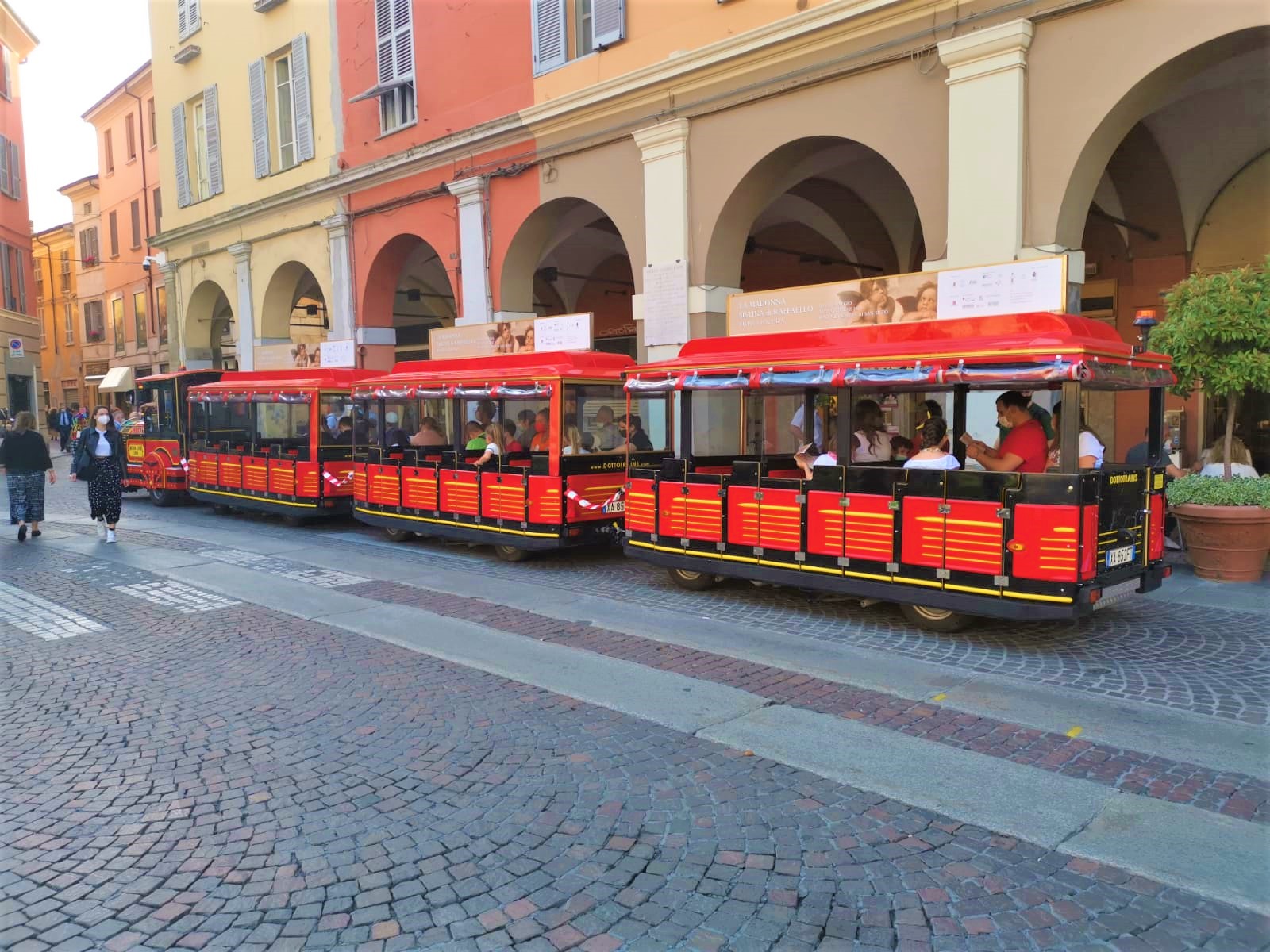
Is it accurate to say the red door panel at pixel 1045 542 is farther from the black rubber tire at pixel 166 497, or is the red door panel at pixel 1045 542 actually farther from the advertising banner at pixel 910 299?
the black rubber tire at pixel 166 497

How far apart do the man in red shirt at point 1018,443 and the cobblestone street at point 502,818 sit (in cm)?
140

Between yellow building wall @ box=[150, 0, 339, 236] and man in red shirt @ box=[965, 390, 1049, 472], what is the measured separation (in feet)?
55.3

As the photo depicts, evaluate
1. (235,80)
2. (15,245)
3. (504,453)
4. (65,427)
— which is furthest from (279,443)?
(15,245)

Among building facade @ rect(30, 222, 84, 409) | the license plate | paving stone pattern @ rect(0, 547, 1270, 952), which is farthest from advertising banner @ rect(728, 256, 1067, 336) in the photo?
building facade @ rect(30, 222, 84, 409)

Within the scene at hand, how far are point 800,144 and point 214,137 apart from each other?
17.7 meters

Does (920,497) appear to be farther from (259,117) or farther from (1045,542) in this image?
(259,117)

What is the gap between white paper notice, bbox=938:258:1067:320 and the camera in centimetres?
870

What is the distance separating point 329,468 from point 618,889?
1184 centimetres

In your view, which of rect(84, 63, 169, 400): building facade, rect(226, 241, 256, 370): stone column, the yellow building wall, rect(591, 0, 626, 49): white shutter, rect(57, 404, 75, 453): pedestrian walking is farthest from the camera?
rect(84, 63, 169, 400): building facade

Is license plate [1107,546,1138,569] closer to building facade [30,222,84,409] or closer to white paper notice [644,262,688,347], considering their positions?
white paper notice [644,262,688,347]

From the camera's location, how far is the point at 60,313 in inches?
1742

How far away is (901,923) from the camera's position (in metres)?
3.30

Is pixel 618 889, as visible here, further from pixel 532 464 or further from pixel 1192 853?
pixel 532 464

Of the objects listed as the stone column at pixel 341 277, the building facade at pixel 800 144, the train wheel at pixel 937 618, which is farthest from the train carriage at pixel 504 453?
the stone column at pixel 341 277
